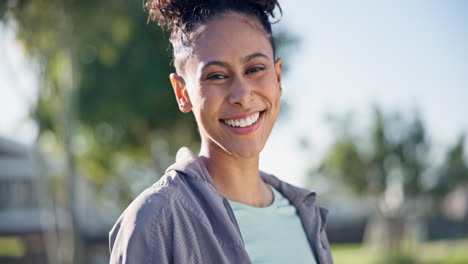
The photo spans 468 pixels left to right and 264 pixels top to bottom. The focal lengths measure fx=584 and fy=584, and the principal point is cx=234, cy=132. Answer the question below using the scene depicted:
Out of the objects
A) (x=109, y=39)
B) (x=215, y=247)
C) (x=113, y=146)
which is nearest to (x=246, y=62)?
(x=215, y=247)

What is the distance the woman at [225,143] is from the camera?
1.82 meters

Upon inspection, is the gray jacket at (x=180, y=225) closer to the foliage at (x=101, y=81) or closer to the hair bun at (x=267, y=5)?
the hair bun at (x=267, y=5)

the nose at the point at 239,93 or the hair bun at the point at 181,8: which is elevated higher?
the hair bun at the point at 181,8

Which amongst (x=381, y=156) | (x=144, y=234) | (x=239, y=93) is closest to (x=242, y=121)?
(x=239, y=93)

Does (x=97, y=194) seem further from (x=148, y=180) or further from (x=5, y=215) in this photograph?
(x=5, y=215)

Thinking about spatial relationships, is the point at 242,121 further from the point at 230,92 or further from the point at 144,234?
the point at 144,234

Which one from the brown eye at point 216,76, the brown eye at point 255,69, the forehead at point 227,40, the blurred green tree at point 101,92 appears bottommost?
the brown eye at point 216,76

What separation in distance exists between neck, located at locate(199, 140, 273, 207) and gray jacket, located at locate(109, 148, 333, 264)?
0.15 m

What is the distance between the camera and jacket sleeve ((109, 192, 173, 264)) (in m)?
1.66

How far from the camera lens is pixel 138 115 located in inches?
755

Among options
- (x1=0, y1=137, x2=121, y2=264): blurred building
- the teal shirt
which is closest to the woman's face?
the teal shirt

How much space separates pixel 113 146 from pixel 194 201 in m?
20.1

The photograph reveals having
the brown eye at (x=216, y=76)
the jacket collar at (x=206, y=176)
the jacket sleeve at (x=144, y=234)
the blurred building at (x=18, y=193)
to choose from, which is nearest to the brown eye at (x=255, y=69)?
the brown eye at (x=216, y=76)

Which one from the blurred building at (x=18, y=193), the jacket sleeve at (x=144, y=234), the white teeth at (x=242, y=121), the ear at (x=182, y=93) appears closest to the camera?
the jacket sleeve at (x=144, y=234)
